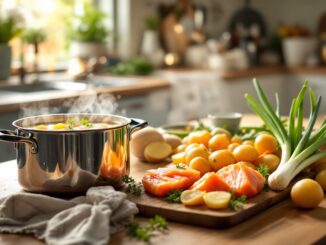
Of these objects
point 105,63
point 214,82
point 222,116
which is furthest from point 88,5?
point 222,116

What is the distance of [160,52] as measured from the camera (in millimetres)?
4137

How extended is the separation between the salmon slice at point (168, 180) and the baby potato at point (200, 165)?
0.25ft

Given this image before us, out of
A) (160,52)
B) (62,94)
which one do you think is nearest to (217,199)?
(62,94)

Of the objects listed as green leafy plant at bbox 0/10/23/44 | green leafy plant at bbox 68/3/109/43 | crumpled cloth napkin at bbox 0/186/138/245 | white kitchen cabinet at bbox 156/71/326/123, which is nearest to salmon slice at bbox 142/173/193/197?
crumpled cloth napkin at bbox 0/186/138/245

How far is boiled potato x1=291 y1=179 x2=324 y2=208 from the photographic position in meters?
1.15

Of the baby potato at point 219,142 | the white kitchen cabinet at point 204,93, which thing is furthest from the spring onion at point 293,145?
the white kitchen cabinet at point 204,93

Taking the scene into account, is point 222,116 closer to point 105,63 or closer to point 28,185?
point 28,185

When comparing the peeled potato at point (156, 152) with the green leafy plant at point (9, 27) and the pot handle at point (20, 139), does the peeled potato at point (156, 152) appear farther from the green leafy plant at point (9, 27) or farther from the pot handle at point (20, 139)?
the green leafy plant at point (9, 27)

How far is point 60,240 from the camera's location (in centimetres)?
94

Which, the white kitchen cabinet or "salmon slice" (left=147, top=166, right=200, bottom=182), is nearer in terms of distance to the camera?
"salmon slice" (left=147, top=166, right=200, bottom=182)

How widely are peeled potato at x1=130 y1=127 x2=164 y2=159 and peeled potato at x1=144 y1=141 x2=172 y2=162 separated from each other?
0.02 meters

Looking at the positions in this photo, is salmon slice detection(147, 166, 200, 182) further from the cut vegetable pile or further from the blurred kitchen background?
the blurred kitchen background

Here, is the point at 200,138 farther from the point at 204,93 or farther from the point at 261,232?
the point at 204,93

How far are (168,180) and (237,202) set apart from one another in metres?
0.17
